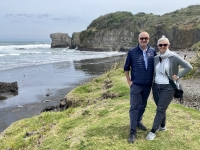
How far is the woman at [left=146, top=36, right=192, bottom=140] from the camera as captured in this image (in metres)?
5.46

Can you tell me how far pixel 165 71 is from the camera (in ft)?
18.3

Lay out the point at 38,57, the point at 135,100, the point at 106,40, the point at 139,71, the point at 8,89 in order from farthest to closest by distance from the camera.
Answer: the point at 106,40
the point at 38,57
the point at 8,89
the point at 135,100
the point at 139,71

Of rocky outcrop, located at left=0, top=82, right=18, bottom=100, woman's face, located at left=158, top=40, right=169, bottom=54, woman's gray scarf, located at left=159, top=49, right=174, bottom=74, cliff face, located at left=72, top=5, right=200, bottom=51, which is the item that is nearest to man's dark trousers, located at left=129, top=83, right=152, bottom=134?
woman's gray scarf, located at left=159, top=49, right=174, bottom=74

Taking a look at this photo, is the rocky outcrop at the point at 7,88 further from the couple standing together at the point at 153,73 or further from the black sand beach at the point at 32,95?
the couple standing together at the point at 153,73

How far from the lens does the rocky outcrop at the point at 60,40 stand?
330 ft

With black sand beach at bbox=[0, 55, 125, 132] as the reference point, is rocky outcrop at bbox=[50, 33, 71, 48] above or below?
above

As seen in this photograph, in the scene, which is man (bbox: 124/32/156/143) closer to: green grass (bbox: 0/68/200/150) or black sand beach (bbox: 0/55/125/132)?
green grass (bbox: 0/68/200/150)

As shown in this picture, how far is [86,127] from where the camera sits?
721 cm

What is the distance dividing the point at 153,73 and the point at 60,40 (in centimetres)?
9822

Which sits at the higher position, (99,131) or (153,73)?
(153,73)

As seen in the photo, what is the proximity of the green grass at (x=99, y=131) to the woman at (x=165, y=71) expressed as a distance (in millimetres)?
768

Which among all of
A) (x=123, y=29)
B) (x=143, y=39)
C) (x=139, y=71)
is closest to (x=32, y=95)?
(x=139, y=71)

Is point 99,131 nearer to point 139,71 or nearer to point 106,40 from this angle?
point 139,71

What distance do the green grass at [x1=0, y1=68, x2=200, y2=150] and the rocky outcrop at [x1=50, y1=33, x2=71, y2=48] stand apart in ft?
305
